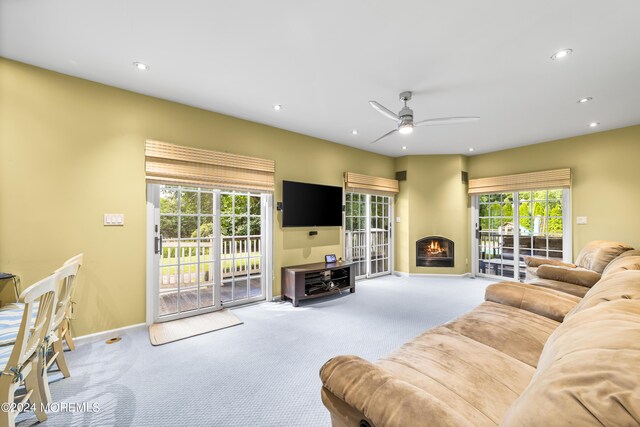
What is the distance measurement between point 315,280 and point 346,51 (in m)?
3.16

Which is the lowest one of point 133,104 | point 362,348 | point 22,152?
point 362,348

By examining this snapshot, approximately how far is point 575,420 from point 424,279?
557cm

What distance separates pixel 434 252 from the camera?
6.05m

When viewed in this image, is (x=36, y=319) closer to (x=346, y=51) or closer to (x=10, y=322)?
(x=10, y=322)

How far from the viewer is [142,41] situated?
7.38 feet

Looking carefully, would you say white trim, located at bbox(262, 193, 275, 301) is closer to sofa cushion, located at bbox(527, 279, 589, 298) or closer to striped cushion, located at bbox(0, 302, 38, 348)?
striped cushion, located at bbox(0, 302, 38, 348)

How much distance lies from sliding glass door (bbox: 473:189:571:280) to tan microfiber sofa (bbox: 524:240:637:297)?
1.45 metres

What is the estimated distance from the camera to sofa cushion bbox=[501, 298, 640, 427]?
542 mm

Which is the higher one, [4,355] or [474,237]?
[474,237]

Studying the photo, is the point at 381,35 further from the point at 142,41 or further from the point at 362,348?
the point at 362,348

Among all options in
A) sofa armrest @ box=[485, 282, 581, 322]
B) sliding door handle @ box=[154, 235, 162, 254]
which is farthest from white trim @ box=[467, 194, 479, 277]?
sliding door handle @ box=[154, 235, 162, 254]

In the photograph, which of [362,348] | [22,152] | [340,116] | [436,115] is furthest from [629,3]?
[22,152]

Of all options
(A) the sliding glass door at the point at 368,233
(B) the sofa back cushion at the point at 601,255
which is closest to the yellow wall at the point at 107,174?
(A) the sliding glass door at the point at 368,233

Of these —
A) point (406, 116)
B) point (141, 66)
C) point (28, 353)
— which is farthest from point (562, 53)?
point (28, 353)
